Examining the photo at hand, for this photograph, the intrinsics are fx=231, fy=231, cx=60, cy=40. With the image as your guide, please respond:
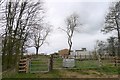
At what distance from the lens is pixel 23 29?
79.5 ft

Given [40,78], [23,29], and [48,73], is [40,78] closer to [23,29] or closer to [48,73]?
[48,73]

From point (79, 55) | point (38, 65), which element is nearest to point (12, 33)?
point (38, 65)

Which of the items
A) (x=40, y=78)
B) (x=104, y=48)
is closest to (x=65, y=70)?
(x=40, y=78)

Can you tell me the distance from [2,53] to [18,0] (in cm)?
563

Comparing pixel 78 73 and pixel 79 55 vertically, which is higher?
pixel 79 55

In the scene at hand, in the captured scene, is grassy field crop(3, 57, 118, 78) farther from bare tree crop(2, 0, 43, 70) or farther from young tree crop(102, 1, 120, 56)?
young tree crop(102, 1, 120, 56)

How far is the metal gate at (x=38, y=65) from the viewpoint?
20153 mm

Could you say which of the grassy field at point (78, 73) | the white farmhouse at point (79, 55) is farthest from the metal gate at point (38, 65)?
the white farmhouse at point (79, 55)

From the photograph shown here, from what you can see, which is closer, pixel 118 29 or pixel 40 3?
pixel 40 3

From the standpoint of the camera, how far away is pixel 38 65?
2138 centimetres

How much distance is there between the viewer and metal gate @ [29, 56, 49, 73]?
2015 centimetres

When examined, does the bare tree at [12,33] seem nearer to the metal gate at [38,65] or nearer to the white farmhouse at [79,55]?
the metal gate at [38,65]

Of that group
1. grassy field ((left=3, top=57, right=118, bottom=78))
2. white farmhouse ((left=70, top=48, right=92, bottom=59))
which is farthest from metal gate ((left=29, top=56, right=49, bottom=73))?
white farmhouse ((left=70, top=48, right=92, bottom=59))

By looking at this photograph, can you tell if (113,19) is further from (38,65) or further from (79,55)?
(38,65)
